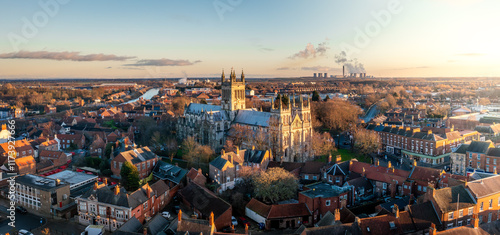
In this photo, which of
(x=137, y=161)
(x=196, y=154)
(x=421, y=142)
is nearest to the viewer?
(x=137, y=161)

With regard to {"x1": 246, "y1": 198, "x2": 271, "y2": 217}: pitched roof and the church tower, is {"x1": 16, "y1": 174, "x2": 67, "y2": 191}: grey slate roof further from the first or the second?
the church tower

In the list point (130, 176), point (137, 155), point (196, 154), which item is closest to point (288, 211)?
point (196, 154)

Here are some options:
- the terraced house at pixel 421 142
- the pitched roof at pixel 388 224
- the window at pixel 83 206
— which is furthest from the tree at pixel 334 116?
the window at pixel 83 206

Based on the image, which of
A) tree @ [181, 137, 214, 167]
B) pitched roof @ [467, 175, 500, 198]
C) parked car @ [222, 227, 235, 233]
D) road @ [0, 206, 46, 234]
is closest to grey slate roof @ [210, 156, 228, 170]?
tree @ [181, 137, 214, 167]

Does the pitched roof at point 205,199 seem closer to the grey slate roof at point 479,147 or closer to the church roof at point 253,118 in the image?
the church roof at point 253,118

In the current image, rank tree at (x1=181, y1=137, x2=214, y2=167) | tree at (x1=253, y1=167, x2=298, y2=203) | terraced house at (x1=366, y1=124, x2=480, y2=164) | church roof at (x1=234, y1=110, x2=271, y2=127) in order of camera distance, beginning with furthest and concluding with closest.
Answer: terraced house at (x1=366, y1=124, x2=480, y2=164), church roof at (x1=234, y1=110, x2=271, y2=127), tree at (x1=181, y1=137, x2=214, y2=167), tree at (x1=253, y1=167, x2=298, y2=203)

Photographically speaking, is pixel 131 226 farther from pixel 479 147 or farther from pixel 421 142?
pixel 421 142

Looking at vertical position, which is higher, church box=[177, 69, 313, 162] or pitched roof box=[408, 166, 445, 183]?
church box=[177, 69, 313, 162]
